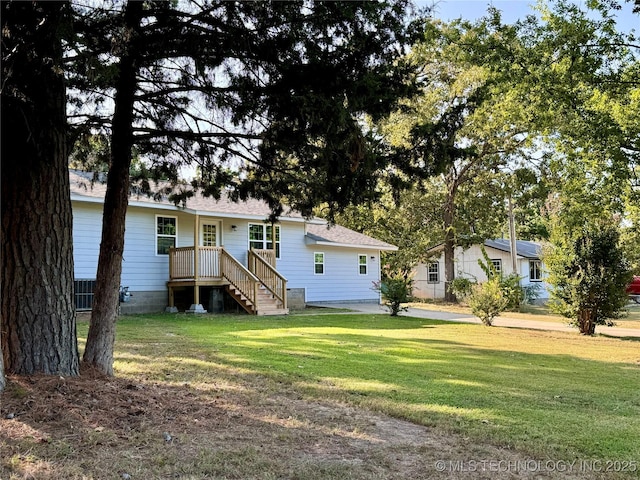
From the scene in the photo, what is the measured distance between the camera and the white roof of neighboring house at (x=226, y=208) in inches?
589

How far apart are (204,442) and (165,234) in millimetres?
14611

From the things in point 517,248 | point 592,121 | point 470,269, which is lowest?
point 470,269

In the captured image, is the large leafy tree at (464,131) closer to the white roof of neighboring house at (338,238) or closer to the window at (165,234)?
the white roof of neighboring house at (338,238)

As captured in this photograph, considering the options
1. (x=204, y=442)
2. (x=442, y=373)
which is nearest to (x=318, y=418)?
(x=204, y=442)

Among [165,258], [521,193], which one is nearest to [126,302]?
[165,258]

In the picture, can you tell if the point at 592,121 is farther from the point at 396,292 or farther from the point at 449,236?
the point at 449,236

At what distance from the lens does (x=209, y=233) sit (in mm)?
19109

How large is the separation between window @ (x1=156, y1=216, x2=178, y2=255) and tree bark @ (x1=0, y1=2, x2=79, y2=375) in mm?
12973

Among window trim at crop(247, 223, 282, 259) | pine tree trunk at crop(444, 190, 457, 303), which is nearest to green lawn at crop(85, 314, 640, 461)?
window trim at crop(247, 223, 282, 259)

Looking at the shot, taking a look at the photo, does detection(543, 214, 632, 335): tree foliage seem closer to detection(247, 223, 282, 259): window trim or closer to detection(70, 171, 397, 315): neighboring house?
detection(70, 171, 397, 315): neighboring house

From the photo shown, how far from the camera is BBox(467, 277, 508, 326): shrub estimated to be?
1622 cm

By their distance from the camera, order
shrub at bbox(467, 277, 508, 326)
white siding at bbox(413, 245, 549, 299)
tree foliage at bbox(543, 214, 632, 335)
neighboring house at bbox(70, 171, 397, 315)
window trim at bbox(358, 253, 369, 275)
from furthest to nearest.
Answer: white siding at bbox(413, 245, 549, 299) < window trim at bbox(358, 253, 369, 275) < shrub at bbox(467, 277, 508, 326) < neighboring house at bbox(70, 171, 397, 315) < tree foliage at bbox(543, 214, 632, 335)

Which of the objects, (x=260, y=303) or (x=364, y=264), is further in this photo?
(x=364, y=264)

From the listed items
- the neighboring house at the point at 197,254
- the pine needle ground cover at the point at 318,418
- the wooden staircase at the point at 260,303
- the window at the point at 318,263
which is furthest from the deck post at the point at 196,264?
the pine needle ground cover at the point at 318,418
